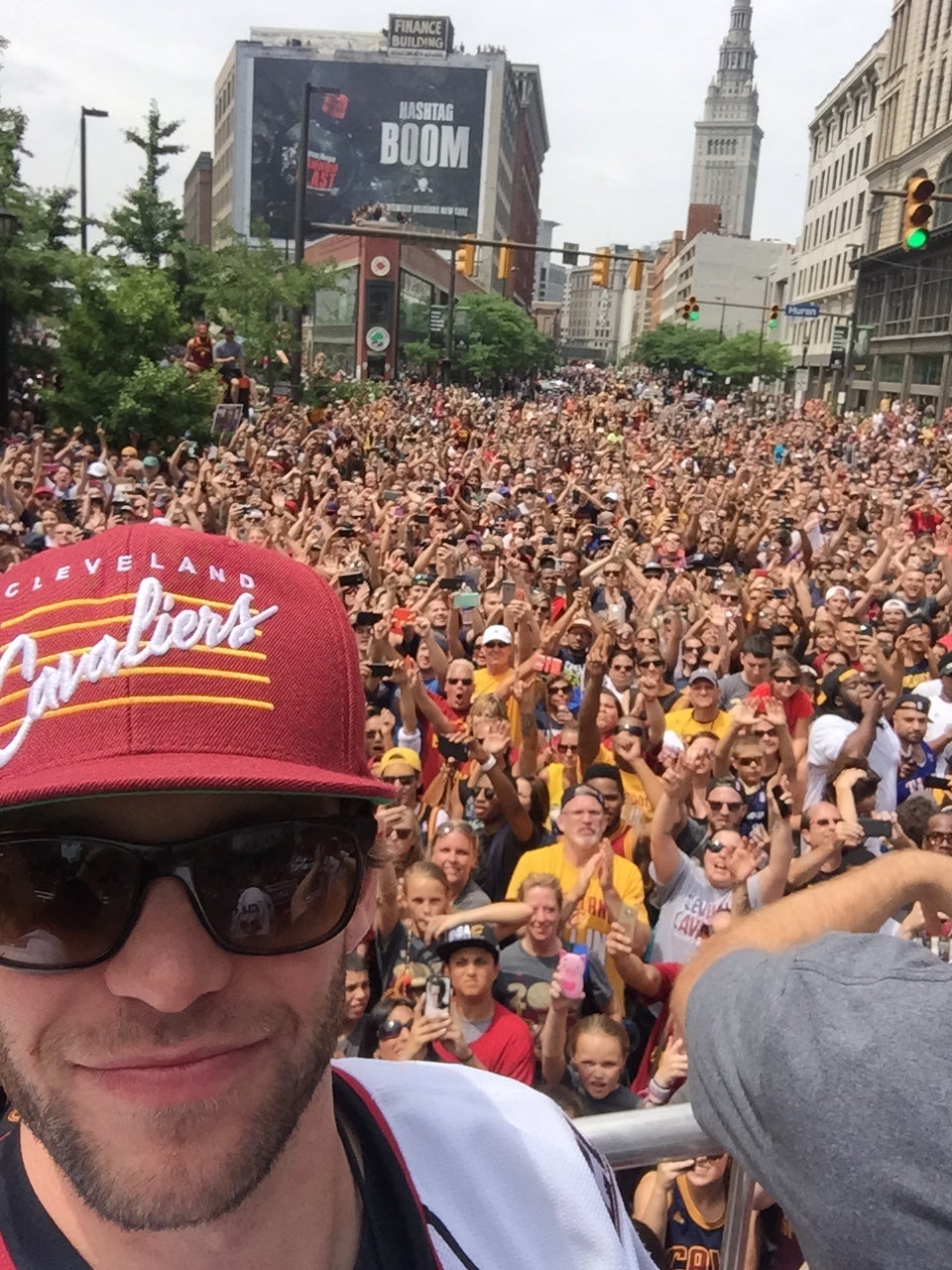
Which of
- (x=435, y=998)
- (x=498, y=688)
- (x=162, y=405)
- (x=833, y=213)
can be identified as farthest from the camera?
(x=833, y=213)

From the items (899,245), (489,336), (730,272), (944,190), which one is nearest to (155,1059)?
(944,190)

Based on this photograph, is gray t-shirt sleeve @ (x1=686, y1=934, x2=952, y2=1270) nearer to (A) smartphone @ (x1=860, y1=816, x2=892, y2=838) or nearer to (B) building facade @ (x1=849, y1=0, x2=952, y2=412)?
(A) smartphone @ (x1=860, y1=816, x2=892, y2=838)

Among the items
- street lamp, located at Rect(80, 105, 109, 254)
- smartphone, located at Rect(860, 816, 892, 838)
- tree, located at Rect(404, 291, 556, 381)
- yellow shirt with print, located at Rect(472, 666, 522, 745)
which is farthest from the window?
smartphone, located at Rect(860, 816, 892, 838)

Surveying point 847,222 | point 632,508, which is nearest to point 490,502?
point 632,508

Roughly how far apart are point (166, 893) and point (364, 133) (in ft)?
328

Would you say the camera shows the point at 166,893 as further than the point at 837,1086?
No

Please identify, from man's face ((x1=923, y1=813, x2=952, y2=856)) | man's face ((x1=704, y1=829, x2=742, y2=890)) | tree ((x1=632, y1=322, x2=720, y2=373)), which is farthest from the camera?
tree ((x1=632, y1=322, x2=720, y2=373))

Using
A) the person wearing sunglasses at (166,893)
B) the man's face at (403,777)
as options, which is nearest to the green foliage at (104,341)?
the man's face at (403,777)

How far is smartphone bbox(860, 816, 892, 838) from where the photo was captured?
19.3 ft

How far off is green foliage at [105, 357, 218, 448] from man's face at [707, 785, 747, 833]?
16.0 metres

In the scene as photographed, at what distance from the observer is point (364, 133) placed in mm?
91688

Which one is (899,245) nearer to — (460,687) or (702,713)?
(702,713)

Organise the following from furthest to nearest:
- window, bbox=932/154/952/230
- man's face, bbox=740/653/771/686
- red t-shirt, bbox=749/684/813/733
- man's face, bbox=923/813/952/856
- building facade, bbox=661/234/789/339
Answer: building facade, bbox=661/234/789/339 < window, bbox=932/154/952/230 < man's face, bbox=740/653/771/686 < red t-shirt, bbox=749/684/813/733 < man's face, bbox=923/813/952/856

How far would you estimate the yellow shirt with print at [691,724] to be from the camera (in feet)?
23.3
